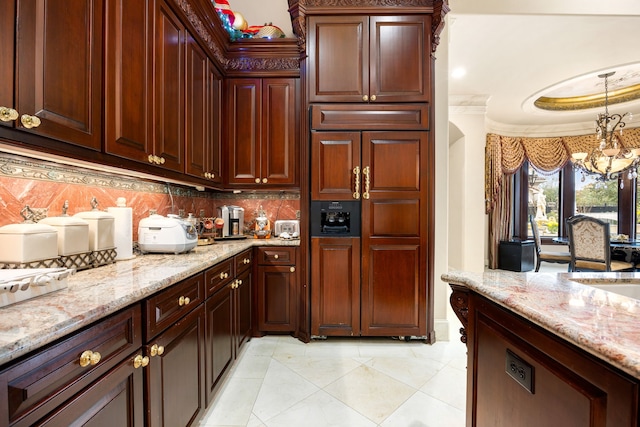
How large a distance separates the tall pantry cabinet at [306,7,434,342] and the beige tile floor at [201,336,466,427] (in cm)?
23

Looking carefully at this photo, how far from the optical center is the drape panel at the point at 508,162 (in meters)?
5.56

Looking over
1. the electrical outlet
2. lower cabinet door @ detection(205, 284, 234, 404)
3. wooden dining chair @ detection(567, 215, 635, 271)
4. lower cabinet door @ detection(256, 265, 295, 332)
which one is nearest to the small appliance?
lower cabinet door @ detection(256, 265, 295, 332)

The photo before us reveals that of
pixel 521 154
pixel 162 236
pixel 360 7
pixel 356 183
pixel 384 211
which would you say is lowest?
pixel 162 236

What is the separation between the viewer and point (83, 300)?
2.68 ft

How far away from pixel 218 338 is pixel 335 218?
1274 mm

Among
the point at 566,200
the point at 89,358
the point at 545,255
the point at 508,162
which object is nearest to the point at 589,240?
the point at 545,255

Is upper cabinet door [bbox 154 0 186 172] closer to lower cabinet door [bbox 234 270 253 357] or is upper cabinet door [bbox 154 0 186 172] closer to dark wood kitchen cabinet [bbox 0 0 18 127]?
dark wood kitchen cabinet [bbox 0 0 18 127]

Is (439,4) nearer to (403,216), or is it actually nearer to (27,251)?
(403,216)

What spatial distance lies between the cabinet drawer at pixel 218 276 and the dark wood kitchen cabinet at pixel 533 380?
1280 mm

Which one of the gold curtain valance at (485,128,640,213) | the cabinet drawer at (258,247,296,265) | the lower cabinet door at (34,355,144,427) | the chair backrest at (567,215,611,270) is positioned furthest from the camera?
the gold curtain valance at (485,128,640,213)

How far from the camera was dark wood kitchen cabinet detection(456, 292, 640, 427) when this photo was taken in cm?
51

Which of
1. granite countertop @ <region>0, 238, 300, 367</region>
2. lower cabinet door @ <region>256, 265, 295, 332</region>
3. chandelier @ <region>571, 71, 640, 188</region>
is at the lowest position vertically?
lower cabinet door @ <region>256, 265, 295, 332</region>

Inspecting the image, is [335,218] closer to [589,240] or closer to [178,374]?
[178,374]

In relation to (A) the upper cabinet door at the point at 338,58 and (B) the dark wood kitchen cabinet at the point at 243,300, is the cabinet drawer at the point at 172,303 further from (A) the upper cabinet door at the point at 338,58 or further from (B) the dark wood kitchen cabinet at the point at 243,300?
(A) the upper cabinet door at the point at 338,58
